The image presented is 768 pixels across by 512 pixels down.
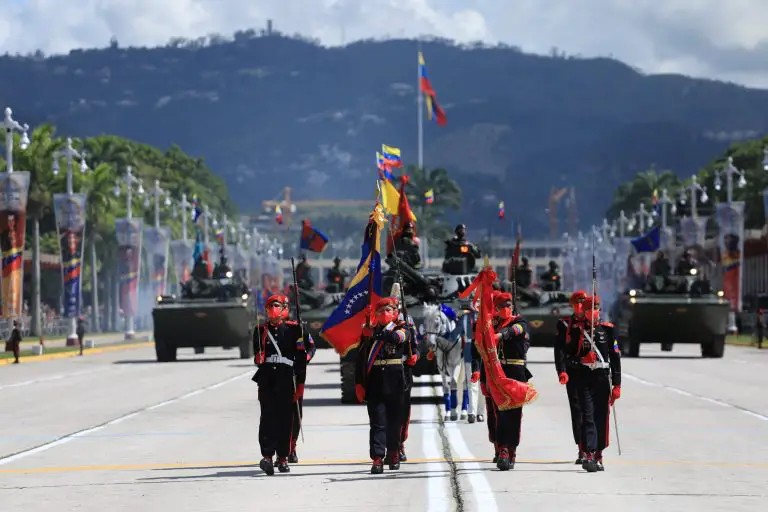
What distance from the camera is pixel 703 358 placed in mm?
52219

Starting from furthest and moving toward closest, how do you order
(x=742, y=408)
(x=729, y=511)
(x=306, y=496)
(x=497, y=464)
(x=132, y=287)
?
(x=132, y=287) → (x=742, y=408) → (x=497, y=464) → (x=306, y=496) → (x=729, y=511)

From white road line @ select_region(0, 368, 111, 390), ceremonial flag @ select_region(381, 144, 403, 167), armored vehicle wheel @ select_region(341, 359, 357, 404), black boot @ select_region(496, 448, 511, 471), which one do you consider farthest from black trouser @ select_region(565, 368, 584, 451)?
ceremonial flag @ select_region(381, 144, 403, 167)

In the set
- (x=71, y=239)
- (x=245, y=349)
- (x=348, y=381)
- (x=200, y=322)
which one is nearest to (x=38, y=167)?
(x=71, y=239)

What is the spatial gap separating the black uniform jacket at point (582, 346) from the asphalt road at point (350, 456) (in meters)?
0.97

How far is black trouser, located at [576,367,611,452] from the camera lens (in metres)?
16.4

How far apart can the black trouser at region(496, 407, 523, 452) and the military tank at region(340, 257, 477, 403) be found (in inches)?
345

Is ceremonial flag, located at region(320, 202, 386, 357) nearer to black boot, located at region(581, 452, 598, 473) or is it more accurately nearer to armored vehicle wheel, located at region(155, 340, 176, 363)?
black boot, located at region(581, 452, 598, 473)

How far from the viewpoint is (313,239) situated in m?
54.6

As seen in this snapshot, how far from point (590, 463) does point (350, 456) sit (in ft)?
10.2

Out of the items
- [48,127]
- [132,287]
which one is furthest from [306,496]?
[48,127]

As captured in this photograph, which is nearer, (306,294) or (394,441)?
(394,441)

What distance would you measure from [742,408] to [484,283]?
9.88 meters

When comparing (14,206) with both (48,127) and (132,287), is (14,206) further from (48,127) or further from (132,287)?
(48,127)

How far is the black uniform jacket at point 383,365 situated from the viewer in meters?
16.6
